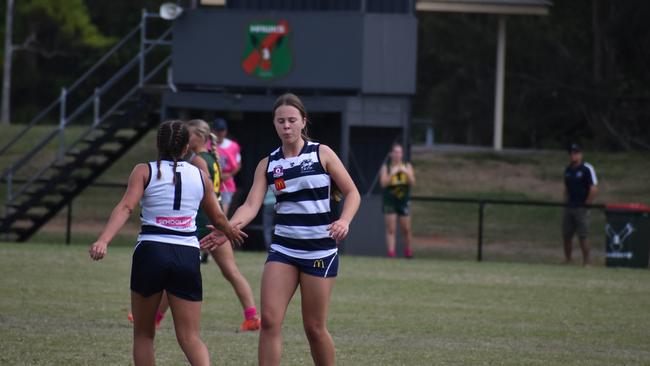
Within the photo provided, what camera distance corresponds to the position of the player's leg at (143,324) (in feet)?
25.0

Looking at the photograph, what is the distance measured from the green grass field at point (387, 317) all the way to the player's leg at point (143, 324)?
5.86 feet

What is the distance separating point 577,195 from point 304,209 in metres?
15.2

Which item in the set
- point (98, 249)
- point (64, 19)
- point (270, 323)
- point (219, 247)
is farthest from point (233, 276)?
point (64, 19)

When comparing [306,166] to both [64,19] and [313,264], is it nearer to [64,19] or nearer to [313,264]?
[313,264]

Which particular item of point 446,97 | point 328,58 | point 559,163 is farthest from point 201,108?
point 446,97

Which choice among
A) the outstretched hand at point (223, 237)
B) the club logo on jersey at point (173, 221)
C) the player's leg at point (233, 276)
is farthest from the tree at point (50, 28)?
the club logo on jersey at point (173, 221)

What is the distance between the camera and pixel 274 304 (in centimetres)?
780

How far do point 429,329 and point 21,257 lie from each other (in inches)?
346

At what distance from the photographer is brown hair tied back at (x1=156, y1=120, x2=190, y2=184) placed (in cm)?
767

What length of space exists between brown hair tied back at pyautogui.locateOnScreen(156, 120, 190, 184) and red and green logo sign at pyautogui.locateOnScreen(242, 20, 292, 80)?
617 inches

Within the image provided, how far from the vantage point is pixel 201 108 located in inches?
917

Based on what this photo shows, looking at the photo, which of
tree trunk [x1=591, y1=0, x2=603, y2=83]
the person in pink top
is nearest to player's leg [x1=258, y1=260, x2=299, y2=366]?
the person in pink top

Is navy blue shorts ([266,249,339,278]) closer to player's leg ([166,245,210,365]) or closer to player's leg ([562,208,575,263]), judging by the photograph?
player's leg ([166,245,210,365])

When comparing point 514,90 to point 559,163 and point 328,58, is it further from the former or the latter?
point 328,58
